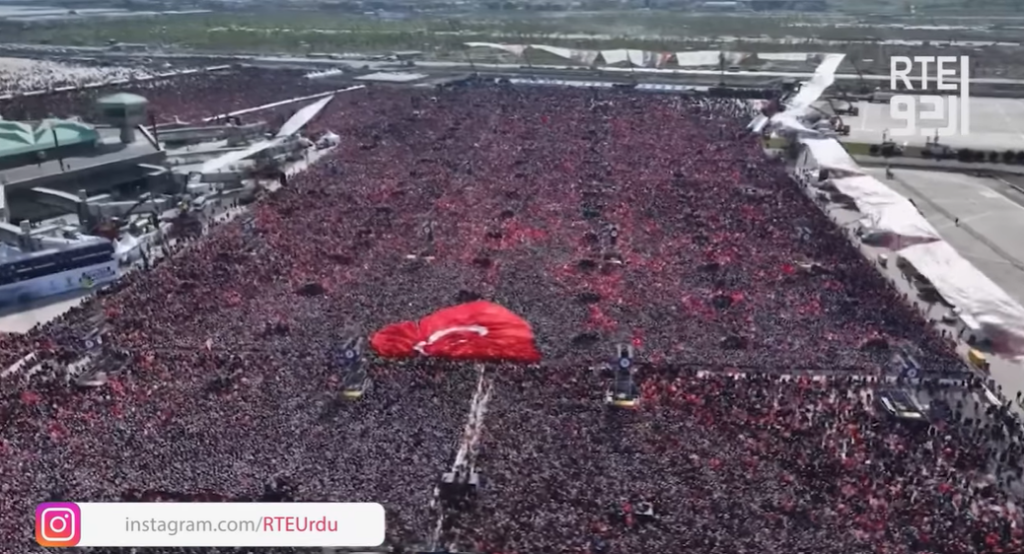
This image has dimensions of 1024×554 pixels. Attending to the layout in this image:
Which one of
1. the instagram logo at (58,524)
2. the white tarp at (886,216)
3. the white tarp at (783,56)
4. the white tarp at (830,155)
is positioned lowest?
the instagram logo at (58,524)

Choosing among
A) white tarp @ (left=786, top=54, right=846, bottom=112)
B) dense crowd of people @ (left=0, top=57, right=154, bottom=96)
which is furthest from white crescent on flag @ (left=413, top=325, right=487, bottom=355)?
dense crowd of people @ (left=0, top=57, right=154, bottom=96)

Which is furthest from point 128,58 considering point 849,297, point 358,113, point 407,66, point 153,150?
point 849,297

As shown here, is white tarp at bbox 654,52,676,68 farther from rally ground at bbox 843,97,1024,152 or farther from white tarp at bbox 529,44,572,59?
rally ground at bbox 843,97,1024,152

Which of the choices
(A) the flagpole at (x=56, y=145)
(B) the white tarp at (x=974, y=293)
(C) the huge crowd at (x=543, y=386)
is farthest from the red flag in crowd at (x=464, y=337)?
(A) the flagpole at (x=56, y=145)

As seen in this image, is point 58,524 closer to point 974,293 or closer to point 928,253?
point 974,293

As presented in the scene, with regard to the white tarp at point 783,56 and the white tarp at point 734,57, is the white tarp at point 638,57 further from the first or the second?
the white tarp at point 783,56

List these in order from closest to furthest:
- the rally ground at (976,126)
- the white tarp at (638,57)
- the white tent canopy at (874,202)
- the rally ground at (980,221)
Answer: the rally ground at (980,221), the white tent canopy at (874,202), the rally ground at (976,126), the white tarp at (638,57)

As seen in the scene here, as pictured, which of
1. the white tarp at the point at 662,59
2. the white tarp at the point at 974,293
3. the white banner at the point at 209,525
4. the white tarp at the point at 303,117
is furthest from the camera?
the white tarp at the point at 662,59
